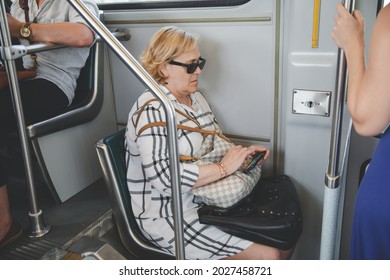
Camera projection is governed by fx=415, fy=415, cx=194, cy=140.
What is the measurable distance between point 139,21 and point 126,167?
798mm

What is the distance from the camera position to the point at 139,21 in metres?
2.15

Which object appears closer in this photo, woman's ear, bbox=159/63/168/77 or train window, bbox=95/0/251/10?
woman's ear, bbox=159/63/168/77

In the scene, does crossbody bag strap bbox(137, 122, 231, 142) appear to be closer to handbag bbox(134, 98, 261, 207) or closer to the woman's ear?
handbag bbox(134, 98, 261, 207)

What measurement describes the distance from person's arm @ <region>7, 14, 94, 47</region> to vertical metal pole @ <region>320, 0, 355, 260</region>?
4.11ft

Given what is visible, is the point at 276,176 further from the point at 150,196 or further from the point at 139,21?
the point at 139,21

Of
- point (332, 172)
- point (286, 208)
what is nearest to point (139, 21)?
point (286, 208)

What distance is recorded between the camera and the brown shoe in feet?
5.74

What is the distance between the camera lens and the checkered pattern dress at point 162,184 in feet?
5.26

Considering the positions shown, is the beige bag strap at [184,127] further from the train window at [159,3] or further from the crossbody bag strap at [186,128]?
the train window at [159,3]

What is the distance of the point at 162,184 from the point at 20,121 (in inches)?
24.9

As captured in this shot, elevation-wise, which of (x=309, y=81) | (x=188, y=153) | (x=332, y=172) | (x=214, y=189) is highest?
(x=309, y=81)

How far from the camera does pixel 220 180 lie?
1.66 m

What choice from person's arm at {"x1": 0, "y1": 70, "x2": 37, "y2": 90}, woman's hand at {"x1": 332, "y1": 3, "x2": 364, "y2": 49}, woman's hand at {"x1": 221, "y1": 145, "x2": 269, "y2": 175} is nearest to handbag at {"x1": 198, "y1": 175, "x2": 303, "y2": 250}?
woman's hand at {"x1": 221, "y1": 145, "x2": 269, "y2": 175}

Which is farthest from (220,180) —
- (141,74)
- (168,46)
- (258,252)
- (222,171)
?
(141,74)
